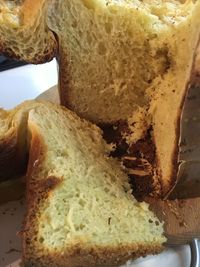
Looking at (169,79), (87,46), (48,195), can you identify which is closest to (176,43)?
(169,79)

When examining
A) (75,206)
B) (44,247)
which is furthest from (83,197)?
(44,247)

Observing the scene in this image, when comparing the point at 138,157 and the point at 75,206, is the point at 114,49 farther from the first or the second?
the point at 75,206

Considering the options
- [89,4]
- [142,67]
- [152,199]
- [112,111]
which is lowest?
[152,199]

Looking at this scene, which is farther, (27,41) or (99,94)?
(99,94)

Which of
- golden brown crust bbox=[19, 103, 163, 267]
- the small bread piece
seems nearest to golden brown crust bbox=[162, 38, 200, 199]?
golden brown crust bbox=[19, 103, 163, 267]

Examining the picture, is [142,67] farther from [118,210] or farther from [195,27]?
[118,210]

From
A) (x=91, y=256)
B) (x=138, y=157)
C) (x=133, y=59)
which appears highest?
(x=133, y=59)
